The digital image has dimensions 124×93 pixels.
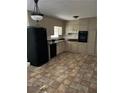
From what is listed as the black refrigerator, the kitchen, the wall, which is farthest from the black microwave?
the black refrigerator

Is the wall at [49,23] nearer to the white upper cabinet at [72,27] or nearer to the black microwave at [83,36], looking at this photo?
the white upper cabinet at [72,27]

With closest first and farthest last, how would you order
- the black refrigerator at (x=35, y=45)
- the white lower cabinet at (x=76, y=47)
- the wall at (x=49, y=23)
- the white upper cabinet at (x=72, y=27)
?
the black refrigerator at (x=35, y=45) → the wall at (x=49, y=23) → the white lower cabinet at (x=76, y=47) → the white upper cabinet at (x=72, y=27)

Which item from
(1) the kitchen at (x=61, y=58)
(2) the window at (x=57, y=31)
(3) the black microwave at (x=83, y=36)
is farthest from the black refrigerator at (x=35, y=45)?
(3) the black microwave at (x=83, y=36)

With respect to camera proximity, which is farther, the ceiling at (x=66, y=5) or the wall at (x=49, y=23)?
the wall at (x=49, y=23)

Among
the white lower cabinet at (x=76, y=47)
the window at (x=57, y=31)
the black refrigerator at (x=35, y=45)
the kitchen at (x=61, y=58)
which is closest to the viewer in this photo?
the kitchen at (x=61, y=58)

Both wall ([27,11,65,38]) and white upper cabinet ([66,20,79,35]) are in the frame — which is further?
white upper cabinet ([66,20,79,35])

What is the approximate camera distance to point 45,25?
5.82 meters

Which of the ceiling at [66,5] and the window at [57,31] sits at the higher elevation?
the ceiling at [66,5]

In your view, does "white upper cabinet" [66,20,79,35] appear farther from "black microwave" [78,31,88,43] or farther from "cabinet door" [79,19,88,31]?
"black microwave" [78,31,88,43]

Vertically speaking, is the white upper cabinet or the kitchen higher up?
the white upper cabinet

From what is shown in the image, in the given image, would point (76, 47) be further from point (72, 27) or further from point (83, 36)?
point (72, 27)
